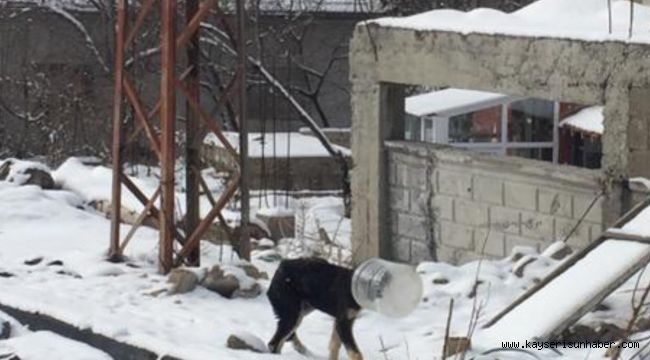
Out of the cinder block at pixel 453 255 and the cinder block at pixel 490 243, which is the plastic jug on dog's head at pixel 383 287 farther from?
the cinder block at pixel 453 255

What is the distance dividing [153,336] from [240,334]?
2.35 feet

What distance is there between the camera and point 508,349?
7840mm

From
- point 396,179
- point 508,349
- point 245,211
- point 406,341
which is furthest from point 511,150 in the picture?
point 508,349

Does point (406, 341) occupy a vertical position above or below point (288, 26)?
below

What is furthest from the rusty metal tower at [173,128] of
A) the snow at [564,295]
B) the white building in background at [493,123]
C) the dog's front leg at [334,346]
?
the white building in background at [493,123]

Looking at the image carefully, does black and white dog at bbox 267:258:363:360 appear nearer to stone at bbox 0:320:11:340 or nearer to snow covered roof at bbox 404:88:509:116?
stone at bbox 0:320:11:340

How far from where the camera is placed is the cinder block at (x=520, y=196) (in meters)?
13.0

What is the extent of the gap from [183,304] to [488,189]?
367cm

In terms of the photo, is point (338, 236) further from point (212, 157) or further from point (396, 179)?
point (212, 157)

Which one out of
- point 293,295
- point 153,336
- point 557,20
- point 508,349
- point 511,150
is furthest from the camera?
point 511,150

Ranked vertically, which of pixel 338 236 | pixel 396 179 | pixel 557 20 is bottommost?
pixel 338 236

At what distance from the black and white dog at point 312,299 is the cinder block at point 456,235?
4441 mm

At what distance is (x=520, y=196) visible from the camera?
43.1ft

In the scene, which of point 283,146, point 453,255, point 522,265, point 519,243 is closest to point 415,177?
point 453,255
